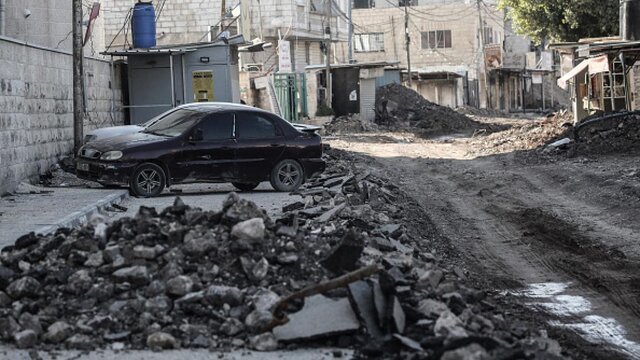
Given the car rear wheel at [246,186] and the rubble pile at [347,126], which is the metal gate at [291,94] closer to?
the rubble pile at [347,126]

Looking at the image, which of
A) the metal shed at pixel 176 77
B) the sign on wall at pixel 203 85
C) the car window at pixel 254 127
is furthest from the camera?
the sign on wall at pixel 203 85

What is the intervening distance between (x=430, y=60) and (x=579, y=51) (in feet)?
156

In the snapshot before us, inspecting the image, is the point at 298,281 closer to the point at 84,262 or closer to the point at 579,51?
the point at 84,262

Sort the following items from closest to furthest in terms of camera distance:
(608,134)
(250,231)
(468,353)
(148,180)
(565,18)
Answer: (468,353)
(250,231)
(148,180)
(608,134)
(565,18)

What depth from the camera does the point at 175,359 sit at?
6.69 meters

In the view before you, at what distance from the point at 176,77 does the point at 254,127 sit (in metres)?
9.99

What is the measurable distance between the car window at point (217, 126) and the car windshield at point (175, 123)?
17 cm

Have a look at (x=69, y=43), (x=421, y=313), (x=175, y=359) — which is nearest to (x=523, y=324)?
(x=421, y=313)

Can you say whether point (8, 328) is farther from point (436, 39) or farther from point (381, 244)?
point (436, 39)

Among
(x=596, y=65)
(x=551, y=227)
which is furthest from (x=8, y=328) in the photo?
(x=596, y=65)

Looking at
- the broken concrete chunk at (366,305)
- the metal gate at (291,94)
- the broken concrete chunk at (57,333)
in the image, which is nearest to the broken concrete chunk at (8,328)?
the broken concrete chunk at (57,333)

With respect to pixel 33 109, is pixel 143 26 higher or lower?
higher

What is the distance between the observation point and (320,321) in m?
7.04

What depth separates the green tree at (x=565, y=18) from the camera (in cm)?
4094
